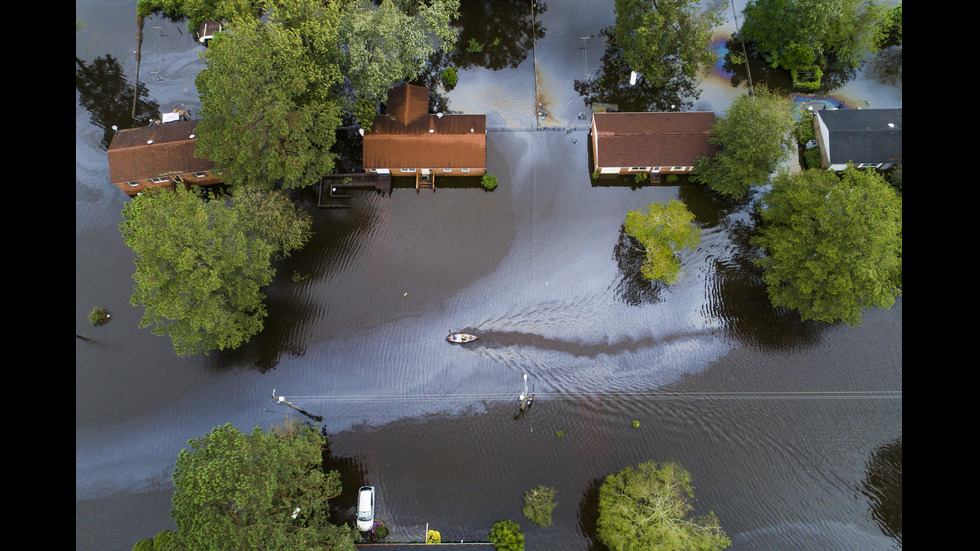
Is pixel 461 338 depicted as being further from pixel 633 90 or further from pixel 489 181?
pixel 633 90

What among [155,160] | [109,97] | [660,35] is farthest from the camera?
[109,97]

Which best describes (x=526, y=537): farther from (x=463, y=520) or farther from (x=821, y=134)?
(x=821, y=134)

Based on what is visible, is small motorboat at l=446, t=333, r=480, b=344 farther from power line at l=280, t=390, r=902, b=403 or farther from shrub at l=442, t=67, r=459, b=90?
shrub at l=442, t=67, r=459, b=90

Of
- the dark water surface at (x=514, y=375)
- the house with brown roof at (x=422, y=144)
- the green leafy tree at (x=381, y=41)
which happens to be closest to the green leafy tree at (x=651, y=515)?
the dark water surface at (x=514, y=375)

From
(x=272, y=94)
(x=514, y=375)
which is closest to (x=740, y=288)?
(x=514, y=375)

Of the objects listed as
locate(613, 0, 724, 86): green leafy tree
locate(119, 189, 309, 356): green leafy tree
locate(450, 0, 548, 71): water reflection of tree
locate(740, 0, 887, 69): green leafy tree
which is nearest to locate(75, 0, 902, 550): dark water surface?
locate(119, 189, 309, 356): green leafy tree

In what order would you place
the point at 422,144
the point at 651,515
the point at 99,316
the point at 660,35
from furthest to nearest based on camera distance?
the point at 422,144 → the point at 660,35 → the point at 99,316 → the point at 651,515

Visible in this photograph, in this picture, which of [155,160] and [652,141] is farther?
[652,141]
